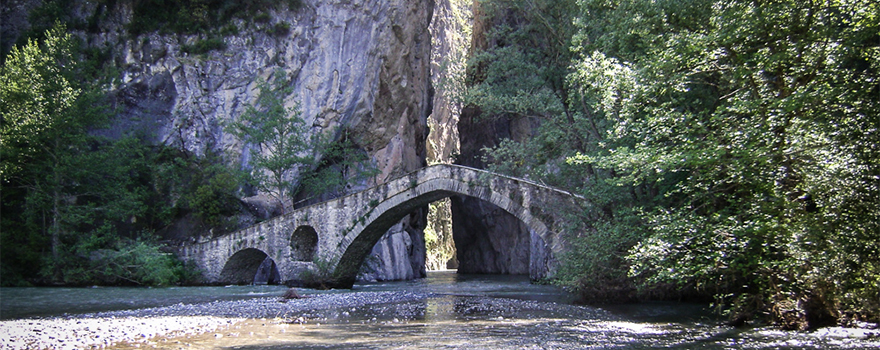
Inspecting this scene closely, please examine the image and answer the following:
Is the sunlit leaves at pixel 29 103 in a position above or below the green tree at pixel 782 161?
above

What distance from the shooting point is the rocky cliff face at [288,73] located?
99.0 ft

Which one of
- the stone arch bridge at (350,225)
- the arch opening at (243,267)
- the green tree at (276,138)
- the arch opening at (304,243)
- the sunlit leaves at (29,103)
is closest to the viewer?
the stone arch bridge at (350,225)

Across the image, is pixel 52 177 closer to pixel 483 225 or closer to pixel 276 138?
pixel 276 138

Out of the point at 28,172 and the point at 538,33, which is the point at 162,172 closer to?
the point at 28,172

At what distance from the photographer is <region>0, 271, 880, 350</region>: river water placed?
291 inches

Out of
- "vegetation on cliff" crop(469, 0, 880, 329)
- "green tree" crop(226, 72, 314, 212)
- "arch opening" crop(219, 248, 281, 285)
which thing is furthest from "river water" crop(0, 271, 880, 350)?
"green tree" crop(226, 72, 314, 212)

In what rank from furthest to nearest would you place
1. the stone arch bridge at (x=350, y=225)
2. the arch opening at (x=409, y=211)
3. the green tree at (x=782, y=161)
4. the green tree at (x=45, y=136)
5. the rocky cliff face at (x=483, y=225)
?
the rocky cliff face at (x=483, y=225) < the green tree at (x=45, y=136) < the arch opening at (x=409, y=211) < the stone arch bridge at (x=350, y=225) < the green tree at (x=782, y=161)

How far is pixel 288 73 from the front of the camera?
31.3 metres

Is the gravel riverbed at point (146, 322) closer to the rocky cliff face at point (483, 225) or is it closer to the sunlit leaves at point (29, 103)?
the sunlit leaves at point (29, 103)

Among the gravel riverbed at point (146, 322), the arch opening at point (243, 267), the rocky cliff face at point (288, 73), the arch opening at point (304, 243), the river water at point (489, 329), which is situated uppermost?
the rocky cliff face at point (288, 73)

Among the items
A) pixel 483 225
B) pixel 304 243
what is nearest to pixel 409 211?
pixel 304 243

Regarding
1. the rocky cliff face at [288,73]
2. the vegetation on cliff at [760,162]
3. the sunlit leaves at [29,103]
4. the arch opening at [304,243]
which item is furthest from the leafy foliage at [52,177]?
the vegetation on cliff at [760,162]

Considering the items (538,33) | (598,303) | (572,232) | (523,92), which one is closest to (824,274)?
(598,303)

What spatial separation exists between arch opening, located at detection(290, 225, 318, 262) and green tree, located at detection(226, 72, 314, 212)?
4.21 metres
